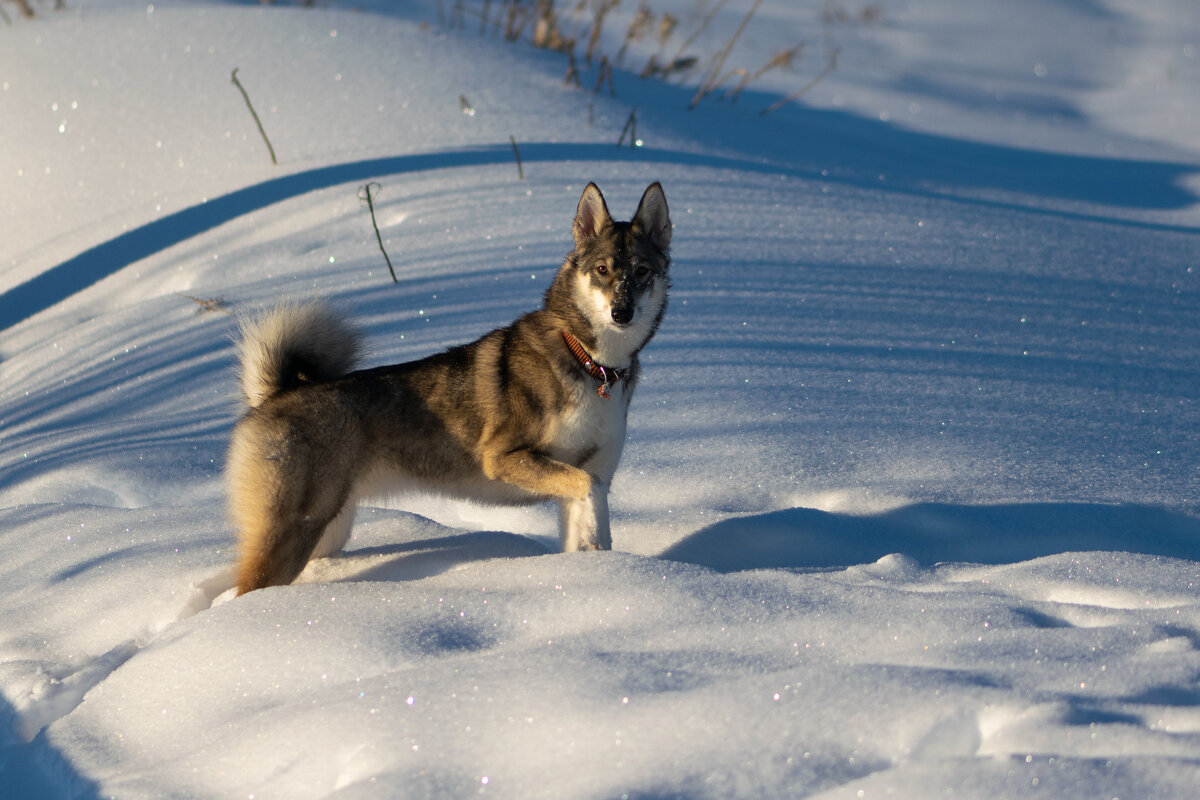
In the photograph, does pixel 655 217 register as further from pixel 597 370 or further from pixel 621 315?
pixel 597 370

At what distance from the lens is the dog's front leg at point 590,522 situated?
272 centimetres

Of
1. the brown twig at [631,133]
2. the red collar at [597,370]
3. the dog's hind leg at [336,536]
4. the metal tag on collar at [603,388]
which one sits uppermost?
the brown twig at [631,133]

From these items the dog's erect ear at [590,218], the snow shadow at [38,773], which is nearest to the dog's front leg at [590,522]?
the dog's erect ear at [590,218]

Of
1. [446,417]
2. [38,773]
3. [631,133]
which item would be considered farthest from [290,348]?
[631,133]

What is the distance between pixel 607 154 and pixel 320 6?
3634 mm

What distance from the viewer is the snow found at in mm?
1810

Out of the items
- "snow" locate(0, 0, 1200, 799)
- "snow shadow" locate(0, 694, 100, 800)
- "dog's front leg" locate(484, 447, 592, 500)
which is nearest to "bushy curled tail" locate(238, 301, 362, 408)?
"snow" locate(0, 0, 1200, 799)

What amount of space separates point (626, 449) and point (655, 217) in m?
0.84

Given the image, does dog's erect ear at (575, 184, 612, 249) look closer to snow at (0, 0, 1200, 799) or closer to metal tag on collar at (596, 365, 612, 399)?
metal tag on collar at (596, 365, 612, 399)

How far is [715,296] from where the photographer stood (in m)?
4.41

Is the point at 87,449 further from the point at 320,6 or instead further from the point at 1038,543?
the point at 320,6

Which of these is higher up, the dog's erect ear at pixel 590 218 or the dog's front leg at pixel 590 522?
the dog's erect ear at pixel 590 218

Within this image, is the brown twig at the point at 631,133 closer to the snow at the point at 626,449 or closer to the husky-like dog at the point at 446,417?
the snow at the point at 626,449

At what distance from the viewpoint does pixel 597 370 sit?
282 centimetres
